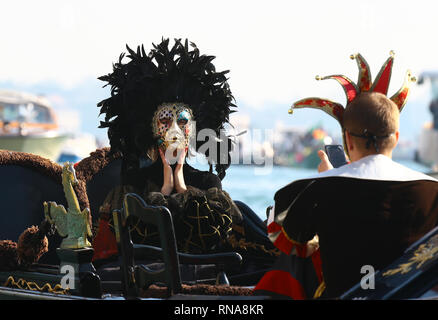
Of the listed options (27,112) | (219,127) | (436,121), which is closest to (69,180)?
(219,127)

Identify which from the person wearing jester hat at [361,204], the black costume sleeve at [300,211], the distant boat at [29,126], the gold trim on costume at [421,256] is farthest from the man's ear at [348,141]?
the distant boat at [29,126]

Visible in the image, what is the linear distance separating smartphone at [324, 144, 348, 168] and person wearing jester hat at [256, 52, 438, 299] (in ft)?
1.75

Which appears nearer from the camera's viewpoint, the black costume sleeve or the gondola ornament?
the black costume sleeve

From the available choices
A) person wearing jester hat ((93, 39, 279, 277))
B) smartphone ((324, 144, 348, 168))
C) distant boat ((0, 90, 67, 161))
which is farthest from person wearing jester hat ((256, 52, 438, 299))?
distant boat ((0, 90, 67, 161))

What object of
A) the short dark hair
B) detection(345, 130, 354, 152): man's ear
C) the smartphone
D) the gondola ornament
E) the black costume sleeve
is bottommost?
the gondola ornament

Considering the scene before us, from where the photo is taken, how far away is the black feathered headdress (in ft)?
12.7

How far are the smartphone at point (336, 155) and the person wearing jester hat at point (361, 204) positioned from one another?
533 millimetres

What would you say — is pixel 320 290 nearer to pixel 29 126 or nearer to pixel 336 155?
pixel 336 155

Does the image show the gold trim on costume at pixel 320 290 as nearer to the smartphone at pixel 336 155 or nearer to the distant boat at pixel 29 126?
the smartphone at pixel 336 155

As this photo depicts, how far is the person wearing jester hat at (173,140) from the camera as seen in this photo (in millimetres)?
3789

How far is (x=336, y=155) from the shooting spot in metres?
3.21

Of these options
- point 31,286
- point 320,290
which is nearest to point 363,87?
point 320,290

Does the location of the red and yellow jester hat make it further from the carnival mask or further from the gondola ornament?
the gondola ornament

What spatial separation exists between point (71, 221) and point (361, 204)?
5.44ft
